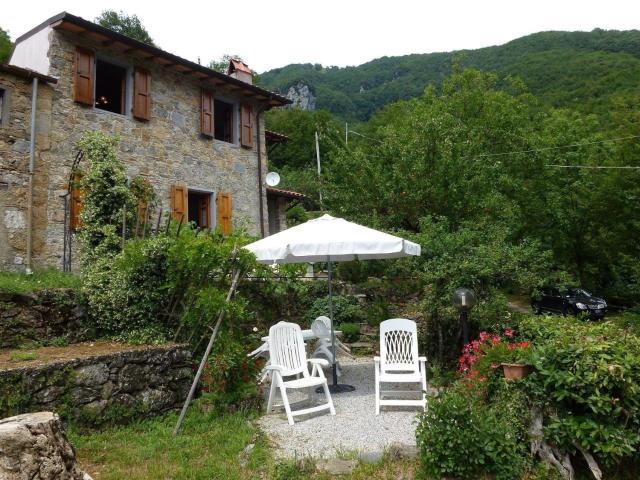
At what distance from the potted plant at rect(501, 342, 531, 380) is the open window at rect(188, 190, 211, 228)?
897 cm

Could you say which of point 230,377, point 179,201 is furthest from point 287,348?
point 179,201

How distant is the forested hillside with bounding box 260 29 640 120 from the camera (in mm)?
25250

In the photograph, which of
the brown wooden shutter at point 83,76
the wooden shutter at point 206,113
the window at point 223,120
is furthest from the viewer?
the window at point 223,120

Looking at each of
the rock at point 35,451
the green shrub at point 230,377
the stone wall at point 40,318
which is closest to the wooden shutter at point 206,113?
the stone wall at point 40,318

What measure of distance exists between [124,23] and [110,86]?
571 inches

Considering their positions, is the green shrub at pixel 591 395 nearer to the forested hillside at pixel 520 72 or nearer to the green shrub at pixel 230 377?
the green shrub at pixel 230 377

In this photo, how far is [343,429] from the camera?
4.61 meters

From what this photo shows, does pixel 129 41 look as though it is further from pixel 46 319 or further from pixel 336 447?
pixel 336 447

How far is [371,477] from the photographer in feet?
11.4

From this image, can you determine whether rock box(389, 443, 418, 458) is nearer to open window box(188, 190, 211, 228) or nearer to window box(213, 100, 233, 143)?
open window box(188, 190, 211, 228)

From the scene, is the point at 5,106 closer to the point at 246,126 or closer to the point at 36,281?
the point at 36,281

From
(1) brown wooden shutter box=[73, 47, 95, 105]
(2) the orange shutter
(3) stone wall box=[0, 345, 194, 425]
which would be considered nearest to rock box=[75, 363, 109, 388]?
(3) stone wall box=[0, 345, 194, 425]

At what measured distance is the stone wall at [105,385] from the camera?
A: 439cm

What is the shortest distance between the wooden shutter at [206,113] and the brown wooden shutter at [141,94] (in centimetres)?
147
